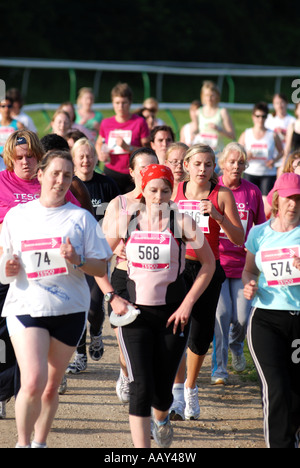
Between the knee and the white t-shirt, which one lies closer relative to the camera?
the knee

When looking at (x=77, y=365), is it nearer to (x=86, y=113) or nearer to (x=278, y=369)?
(x=278, y=369)

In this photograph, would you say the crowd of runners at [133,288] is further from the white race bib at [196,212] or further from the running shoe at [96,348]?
the running shoe at [96,348]

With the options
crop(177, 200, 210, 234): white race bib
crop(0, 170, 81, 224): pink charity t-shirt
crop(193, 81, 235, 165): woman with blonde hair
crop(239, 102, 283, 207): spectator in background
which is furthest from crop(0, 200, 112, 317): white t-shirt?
crop(239, 102, 283, 207): spectator in background

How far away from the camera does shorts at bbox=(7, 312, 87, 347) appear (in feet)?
15.6

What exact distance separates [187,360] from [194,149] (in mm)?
1662

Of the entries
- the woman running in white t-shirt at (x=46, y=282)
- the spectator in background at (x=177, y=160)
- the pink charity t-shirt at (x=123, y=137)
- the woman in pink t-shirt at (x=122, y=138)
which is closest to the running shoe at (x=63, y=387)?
the woman running in white t-shirt at (x=46, y=282)

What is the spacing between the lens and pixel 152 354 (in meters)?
5.05

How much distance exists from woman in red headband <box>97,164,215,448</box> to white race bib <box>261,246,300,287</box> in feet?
1.58

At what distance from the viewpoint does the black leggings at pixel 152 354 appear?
4898 millimetres

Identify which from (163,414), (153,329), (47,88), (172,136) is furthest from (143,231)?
(47,88)

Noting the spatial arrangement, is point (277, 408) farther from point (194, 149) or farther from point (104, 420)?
point (194, 149)

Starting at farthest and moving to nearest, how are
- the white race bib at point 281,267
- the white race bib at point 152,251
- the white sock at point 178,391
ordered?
1. the white sock at point 178,391
2. the white race bib at point 152,251
3. the white race bib at point 281,267

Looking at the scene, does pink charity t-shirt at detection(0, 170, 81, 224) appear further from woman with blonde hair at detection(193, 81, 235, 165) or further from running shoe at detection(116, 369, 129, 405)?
woman with blonde hair at detection(193, 81, 235, 165)

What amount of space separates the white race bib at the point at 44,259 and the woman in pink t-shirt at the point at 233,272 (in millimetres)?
2578
